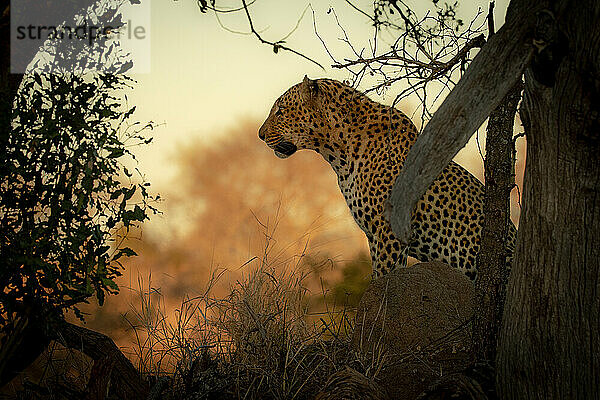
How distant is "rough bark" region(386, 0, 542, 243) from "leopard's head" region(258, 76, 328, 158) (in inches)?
107

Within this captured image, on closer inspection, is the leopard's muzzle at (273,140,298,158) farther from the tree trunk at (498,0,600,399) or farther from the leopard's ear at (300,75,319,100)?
the tree trunk at (498,0,600,399)

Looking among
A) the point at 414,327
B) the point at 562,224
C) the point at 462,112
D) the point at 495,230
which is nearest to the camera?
the point at 462,112

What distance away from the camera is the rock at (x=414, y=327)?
10.2 ft

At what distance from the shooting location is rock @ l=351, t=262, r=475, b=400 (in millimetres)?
3117

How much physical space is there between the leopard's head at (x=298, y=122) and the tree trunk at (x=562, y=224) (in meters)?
2.47

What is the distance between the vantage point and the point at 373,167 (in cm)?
443

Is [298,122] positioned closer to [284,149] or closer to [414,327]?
[284,149]

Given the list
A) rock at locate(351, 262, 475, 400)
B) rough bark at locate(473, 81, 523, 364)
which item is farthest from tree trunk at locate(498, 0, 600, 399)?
rock at locate(351, 262, 475, 400)

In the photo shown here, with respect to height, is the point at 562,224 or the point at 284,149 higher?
the point at 284,149

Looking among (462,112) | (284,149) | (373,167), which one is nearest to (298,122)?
(284,149)

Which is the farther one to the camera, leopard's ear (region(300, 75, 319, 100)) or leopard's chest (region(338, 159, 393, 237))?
leopard's ear (region(300, 75, 319, 100))

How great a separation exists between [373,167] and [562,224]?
7.90ft

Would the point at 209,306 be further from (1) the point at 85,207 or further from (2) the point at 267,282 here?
(1) the point at 85,207

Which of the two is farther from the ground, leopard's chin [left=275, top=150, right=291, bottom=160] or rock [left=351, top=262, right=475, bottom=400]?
leopard's chin [left=275, top=150, right=291, bottom=160]
